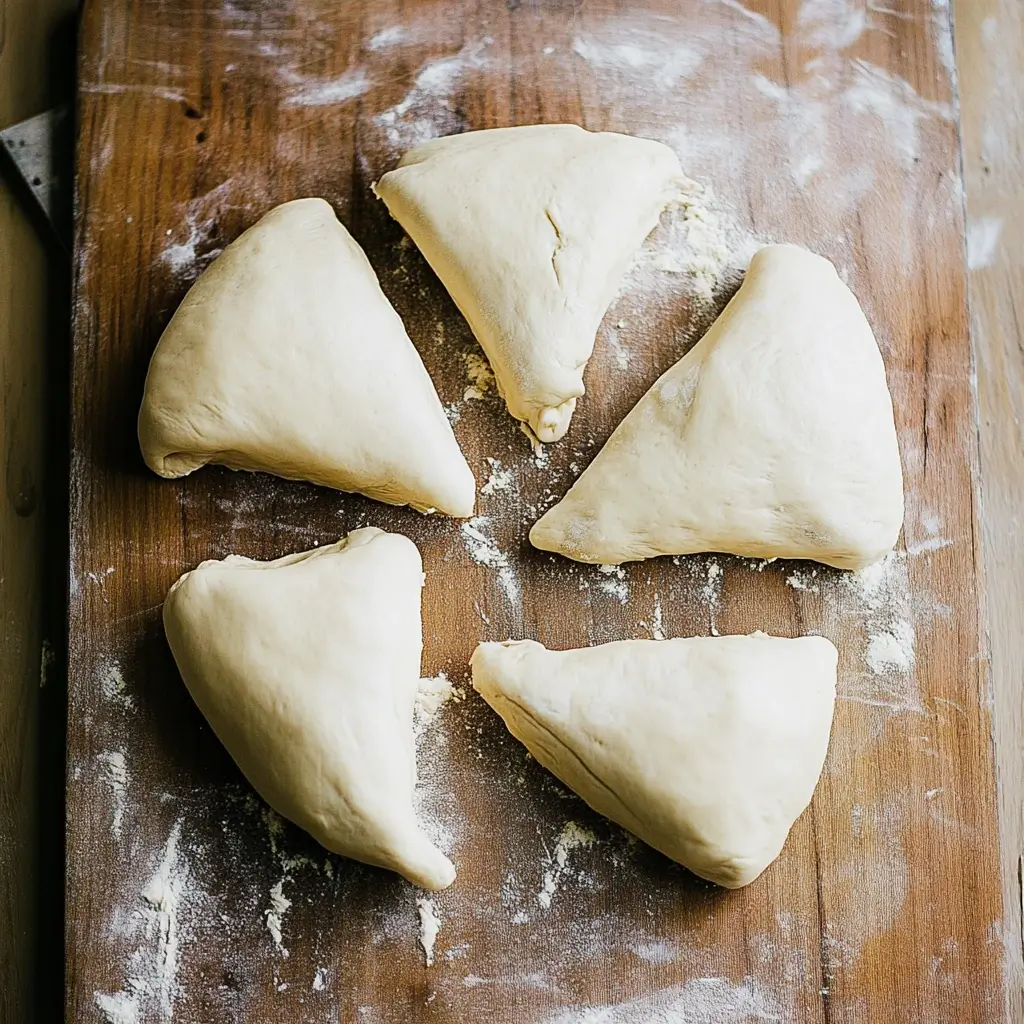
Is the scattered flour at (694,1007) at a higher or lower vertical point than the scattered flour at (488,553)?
lower

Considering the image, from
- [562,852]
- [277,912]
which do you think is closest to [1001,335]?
[562,852]

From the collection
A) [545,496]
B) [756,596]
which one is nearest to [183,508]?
[545,496]

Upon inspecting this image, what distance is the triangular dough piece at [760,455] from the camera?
123cm

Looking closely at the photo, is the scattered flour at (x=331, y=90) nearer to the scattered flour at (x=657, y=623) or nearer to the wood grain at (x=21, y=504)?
the wood grain at (x=21, y=504)

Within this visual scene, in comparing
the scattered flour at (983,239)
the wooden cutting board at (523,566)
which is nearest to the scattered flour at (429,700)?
the wooden cutting board at (523,566)

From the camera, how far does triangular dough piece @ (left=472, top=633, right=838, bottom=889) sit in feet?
3.82

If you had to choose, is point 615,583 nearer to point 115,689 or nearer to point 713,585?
point 713,585

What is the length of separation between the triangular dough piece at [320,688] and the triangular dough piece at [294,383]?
12 centimetres

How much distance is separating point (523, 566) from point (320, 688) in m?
0.30

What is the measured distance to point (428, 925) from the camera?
123 cm

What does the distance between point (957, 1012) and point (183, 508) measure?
A: 111cm

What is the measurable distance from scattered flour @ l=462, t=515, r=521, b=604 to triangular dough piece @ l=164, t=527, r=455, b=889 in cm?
13

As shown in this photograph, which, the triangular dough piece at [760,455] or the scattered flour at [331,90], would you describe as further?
the scattered flour at [331,90]

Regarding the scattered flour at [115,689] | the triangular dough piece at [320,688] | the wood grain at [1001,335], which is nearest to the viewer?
the triangular dough piece at [320,688]
